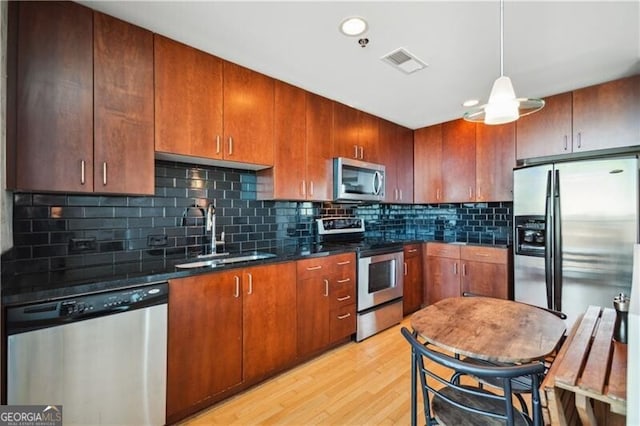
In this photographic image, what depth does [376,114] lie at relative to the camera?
137 inches

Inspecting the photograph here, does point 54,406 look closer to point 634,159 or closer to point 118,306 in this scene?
point 118,306

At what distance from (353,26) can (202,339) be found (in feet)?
7.20

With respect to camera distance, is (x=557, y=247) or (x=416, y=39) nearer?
(x=416, y=39)

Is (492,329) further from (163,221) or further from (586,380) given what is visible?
(163,221)

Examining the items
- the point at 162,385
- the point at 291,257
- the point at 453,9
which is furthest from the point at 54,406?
the point at 453,9

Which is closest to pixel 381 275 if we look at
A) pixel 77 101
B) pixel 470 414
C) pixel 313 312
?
pixel 313 312

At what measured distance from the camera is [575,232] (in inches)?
98.3

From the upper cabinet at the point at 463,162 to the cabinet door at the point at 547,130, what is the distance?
0.35 feet

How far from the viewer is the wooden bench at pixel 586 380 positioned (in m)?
0.85

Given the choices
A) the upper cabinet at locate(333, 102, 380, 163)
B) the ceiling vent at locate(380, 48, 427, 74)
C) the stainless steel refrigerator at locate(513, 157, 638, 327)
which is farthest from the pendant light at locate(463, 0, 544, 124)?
the upper cabinet at locate(333, 102, 380, 163)

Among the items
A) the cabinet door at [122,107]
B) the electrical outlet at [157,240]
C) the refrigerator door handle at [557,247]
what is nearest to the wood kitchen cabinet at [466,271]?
the refrigerator door handle at [557,247]

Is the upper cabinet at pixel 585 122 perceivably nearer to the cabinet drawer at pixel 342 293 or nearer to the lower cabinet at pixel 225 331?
the cabinet drawer at pixel 342 293

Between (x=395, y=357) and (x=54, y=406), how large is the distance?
233 centimetres

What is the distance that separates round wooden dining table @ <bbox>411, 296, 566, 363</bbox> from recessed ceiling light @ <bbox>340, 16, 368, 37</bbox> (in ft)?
5.70
